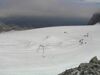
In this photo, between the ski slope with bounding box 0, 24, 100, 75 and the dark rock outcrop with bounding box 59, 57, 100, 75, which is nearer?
the dark rock outcrop with bounding box 59, 57, 100, 75

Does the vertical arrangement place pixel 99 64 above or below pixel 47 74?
above

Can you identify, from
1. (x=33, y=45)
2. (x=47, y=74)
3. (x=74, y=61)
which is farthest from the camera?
(x=33, y=45)

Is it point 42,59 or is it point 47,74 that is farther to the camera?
point 42,59

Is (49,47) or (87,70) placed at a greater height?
(87,70)

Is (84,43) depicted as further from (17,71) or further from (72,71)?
(72,71)

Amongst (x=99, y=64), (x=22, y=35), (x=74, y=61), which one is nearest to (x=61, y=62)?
(x=74, y=61)

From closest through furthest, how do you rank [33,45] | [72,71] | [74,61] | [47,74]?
[72,71]
[47,74]
[74,61]
[33,45]

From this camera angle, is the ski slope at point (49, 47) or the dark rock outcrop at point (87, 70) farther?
the ski slope at point (49, 47)

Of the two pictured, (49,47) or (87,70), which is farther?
(49,47)
